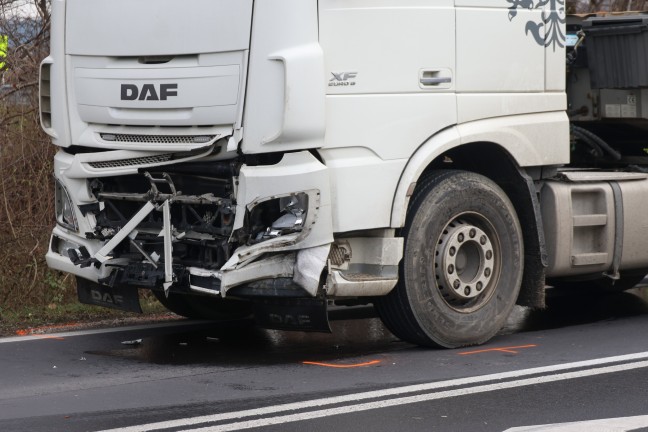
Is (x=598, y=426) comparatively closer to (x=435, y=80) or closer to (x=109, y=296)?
(x=435, y=80)

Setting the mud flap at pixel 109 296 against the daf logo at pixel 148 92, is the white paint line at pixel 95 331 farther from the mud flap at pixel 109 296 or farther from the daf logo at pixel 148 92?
the daf logo at pixel 148 92

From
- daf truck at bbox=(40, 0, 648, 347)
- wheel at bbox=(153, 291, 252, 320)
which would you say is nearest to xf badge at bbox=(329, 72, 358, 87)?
daf truck at bbox=(40, 0, 648, 347)

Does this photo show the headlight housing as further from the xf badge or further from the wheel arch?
the wheel arch

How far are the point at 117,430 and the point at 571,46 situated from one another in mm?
4976

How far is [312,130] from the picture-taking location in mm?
6941

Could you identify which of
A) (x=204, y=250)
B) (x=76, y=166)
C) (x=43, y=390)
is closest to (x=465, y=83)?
(x=204, y=250)

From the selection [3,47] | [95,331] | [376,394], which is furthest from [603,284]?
[3,47]

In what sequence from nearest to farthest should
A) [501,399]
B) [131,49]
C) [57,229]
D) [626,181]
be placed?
[501,399] < [131,49] < [57,229] < [626,181]

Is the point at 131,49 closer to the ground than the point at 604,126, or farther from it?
Answer: farther from it

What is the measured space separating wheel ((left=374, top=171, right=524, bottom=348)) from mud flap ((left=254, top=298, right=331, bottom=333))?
25.1 inches

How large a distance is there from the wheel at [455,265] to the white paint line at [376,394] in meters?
0.73

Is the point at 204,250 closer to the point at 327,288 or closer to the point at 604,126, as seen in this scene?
the point at 327,288

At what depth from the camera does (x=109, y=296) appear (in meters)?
7.91

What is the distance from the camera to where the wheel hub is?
771 centimetres
